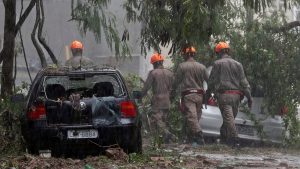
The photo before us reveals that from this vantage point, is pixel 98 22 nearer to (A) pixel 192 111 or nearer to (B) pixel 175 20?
(B) pixel 175 20

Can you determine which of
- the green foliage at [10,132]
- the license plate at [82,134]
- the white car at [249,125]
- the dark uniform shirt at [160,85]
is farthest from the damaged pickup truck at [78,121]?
the dark uniform shirt at [160,85]

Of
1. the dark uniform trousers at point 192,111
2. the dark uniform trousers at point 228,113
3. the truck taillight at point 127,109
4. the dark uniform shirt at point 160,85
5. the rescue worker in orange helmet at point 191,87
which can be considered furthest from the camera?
the dark uniform shirt at point 160,85

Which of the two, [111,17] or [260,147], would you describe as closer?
[111,17]

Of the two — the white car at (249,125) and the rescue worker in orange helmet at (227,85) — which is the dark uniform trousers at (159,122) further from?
the rescue worker in orange helmet at (227,85)

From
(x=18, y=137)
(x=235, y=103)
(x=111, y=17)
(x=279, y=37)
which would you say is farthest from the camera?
(x=279, y=37)

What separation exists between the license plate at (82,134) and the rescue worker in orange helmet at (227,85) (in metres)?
4.11

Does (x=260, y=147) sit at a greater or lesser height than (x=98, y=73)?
lesser

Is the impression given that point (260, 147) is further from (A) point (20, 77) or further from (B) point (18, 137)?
(A) point (20, 77)

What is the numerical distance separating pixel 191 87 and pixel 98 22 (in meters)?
2.63

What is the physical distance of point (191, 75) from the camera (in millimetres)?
13906

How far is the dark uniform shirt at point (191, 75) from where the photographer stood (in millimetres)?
13938

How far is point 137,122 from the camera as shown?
10.1m

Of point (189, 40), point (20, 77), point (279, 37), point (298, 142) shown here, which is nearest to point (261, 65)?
point (279, 37)

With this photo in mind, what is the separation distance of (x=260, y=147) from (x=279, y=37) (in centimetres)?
237
